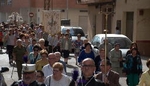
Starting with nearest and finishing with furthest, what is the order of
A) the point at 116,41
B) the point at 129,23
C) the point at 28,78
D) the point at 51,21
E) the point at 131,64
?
the point at 28,78 → the point at 131,64 → the point at 116,41 → the point at 51,21 → the point at 129,23

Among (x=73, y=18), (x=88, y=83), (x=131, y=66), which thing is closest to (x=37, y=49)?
(x=131, y=66)

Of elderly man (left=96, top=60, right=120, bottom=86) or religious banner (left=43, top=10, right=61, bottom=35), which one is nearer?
elderly man (left=96, top=60, right=120, bottom=86)

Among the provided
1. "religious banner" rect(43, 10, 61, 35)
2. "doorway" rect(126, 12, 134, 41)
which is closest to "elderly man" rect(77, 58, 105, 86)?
"religious banner" rect(43, 10, 61, 35)

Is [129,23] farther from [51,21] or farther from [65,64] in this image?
[65,64]

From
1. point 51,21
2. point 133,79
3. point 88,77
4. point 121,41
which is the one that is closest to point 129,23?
point 51,21

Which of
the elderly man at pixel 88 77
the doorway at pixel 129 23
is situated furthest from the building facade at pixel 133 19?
the elderly man at pixel 88 77

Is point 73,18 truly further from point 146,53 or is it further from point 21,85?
point 21,85

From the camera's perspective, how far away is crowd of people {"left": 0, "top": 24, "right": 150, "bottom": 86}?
20.0 feet

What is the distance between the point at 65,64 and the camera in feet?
29.3

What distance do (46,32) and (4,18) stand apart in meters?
52.7

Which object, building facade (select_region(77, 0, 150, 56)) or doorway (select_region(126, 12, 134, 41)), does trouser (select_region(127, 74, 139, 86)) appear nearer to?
building facade (select_region(77, 0, 150, 56))

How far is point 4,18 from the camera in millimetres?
71250

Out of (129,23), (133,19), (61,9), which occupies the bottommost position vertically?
(129,23)

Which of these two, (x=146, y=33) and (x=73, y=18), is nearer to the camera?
(x=146, y=33)
